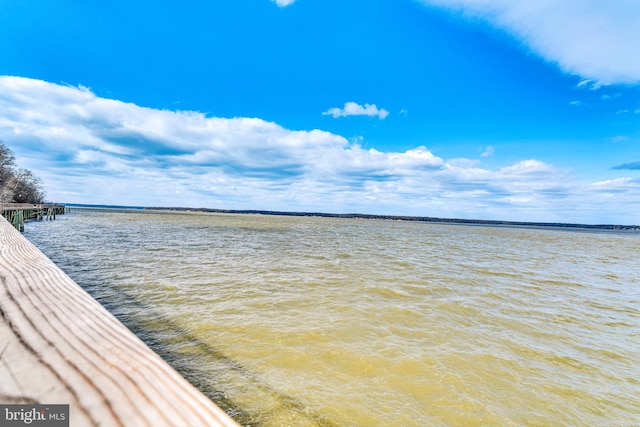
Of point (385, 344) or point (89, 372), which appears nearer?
point (89, 372)

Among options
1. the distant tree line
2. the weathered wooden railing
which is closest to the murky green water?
the weathered wooden railing

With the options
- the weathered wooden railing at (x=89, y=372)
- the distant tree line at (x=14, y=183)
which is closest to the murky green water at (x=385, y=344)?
the weathered wooden railing at (x=89, y=372)

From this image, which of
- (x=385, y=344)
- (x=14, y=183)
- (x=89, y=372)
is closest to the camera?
(x=89, y=372)

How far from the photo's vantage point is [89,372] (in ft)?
3.07

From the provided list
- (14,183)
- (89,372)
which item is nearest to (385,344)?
(89,372)

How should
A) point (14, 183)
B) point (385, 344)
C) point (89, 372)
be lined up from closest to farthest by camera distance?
1. point (89, 372)
2. point (385, 344)
3. point (14, 183)

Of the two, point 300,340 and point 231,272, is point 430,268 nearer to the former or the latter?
point 231,272

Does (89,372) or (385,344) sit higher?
(89,372)

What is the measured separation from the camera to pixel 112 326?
129cm

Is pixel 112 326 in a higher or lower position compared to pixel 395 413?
higher

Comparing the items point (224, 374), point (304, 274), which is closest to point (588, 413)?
point (224, 374)

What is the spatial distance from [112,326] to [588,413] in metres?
5.03

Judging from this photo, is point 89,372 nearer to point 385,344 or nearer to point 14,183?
point 385,344

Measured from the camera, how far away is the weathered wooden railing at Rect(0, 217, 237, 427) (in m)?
0.78
